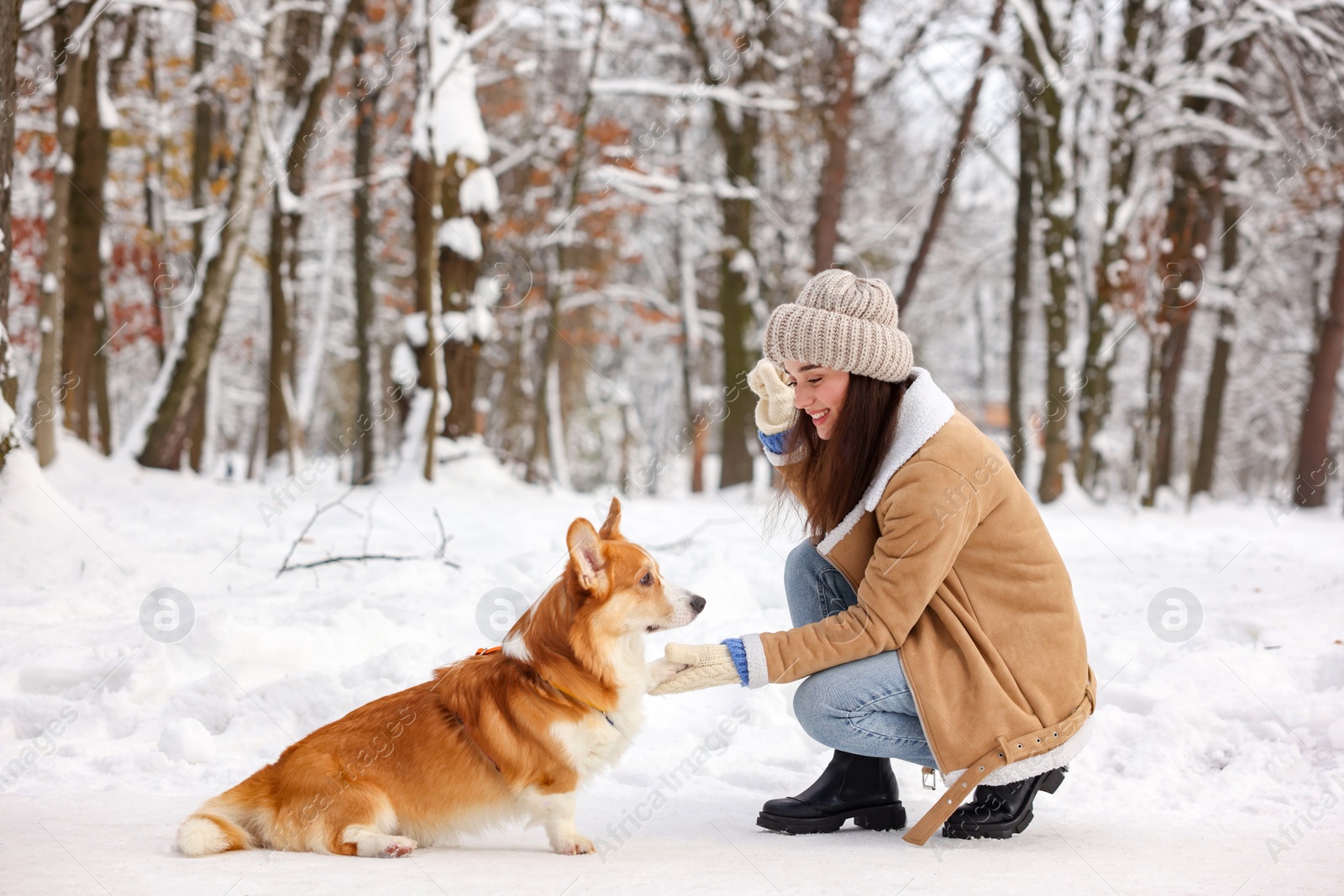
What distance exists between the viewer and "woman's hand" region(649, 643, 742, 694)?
111 inches

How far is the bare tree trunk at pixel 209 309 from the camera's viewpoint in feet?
31.9

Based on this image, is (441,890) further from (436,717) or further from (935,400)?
(935,400)

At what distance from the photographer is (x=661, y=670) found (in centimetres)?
290

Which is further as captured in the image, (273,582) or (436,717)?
(273,582)

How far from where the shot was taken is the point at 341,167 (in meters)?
20.3

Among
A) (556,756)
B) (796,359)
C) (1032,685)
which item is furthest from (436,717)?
(1032,685)

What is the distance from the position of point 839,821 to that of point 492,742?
1.11m

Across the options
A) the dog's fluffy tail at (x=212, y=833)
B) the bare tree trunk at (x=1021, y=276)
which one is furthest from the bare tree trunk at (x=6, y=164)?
the bare tree trunk at (x=1021, y=276)

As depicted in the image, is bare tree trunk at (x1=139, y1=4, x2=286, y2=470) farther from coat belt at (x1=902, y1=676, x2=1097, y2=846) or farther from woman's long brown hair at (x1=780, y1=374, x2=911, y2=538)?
coat belt at (x1=902, y1=676, x2=1097, y2=846)

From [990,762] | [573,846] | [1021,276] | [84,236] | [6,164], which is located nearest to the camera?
[990,762]

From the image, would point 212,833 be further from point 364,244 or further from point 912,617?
point 364,244

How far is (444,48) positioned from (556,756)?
8.22 metres

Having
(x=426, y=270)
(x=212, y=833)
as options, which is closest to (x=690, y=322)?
(x=426, y=270)

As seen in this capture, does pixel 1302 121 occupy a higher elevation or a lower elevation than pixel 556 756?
higher
